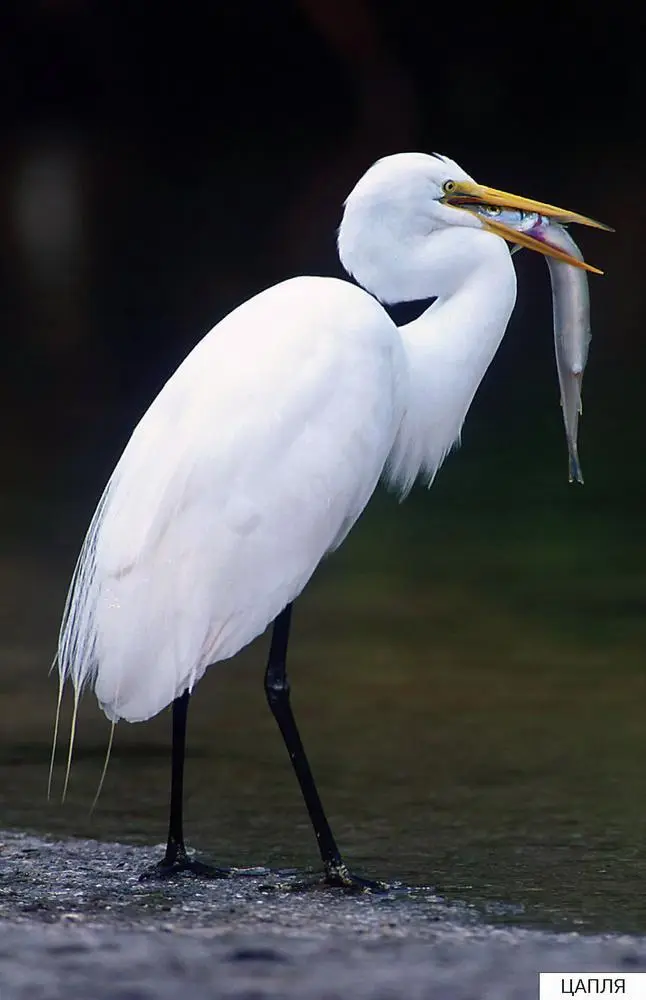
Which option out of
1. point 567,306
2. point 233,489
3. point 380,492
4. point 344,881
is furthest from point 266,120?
point 344,881

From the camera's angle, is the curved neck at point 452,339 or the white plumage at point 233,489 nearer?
the white plumage at point 233,489

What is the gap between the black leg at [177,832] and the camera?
297 centimetres

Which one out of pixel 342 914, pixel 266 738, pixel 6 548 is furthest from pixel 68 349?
pixel 342 914

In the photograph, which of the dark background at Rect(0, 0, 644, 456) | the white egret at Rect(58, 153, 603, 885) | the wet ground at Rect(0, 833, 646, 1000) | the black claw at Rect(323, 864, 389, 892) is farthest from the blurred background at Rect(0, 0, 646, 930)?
the white egret at Rect(58, 153, 603, 885)

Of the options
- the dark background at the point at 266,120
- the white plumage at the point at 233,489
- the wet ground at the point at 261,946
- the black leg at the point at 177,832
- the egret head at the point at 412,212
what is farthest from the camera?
the dark background at the point at 266,120

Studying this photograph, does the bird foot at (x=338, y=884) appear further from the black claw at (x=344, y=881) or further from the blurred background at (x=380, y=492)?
the blurred background at (x=380, y=492)

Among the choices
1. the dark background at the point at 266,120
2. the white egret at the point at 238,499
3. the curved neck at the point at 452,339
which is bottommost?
the white egret at the point at 238,499

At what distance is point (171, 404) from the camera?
295 cm

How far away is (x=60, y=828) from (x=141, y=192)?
11.6 meters

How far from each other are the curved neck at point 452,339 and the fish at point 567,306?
0.06 metres

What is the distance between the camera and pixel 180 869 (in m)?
2.98

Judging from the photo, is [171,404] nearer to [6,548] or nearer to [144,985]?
[144,985]

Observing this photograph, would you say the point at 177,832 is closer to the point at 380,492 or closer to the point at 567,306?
the point at 567,306

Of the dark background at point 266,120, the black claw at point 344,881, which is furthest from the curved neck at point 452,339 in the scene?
the dark background at point 266,120
